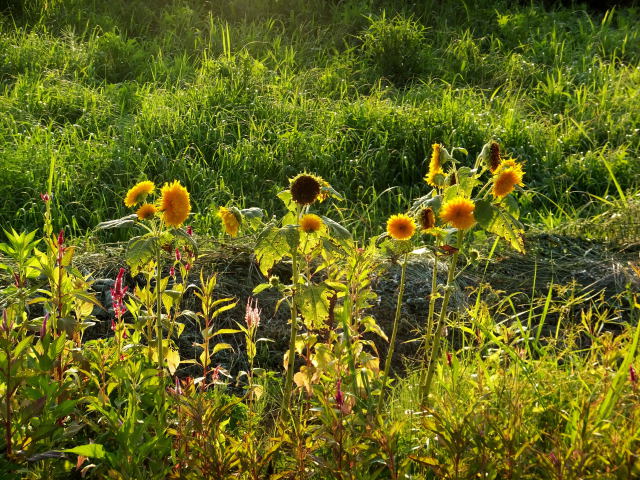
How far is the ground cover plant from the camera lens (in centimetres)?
163

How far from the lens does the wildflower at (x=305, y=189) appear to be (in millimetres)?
1711

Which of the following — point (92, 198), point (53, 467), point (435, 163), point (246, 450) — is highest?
point (435, 163)

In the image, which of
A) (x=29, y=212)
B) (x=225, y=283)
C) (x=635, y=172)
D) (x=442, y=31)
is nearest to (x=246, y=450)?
(x=225, y=283)

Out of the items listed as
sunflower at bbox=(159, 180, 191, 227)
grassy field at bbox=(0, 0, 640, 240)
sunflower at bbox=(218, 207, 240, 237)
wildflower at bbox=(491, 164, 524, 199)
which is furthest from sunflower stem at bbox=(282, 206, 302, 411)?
grassy field at bbox=(0, 0, 640, 240)

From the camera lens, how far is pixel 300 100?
15.9ft

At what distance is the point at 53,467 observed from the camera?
5.51 ft

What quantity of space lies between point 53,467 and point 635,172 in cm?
358

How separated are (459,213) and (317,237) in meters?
0.34

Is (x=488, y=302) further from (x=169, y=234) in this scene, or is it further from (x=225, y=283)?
(x=169, y=234)

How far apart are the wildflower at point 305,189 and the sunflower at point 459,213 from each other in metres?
0.27

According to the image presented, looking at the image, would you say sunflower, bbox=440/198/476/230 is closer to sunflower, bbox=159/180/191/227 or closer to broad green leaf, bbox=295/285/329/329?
broad green leaf, bbox=295/285/329/329

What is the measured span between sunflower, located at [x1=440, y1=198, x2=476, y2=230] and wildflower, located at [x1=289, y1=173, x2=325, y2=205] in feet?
0.89

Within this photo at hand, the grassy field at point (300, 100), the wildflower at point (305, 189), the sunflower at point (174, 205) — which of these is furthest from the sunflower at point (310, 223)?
the grassy field at point (300, 100)

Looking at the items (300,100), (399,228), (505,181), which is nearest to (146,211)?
(399,228)
